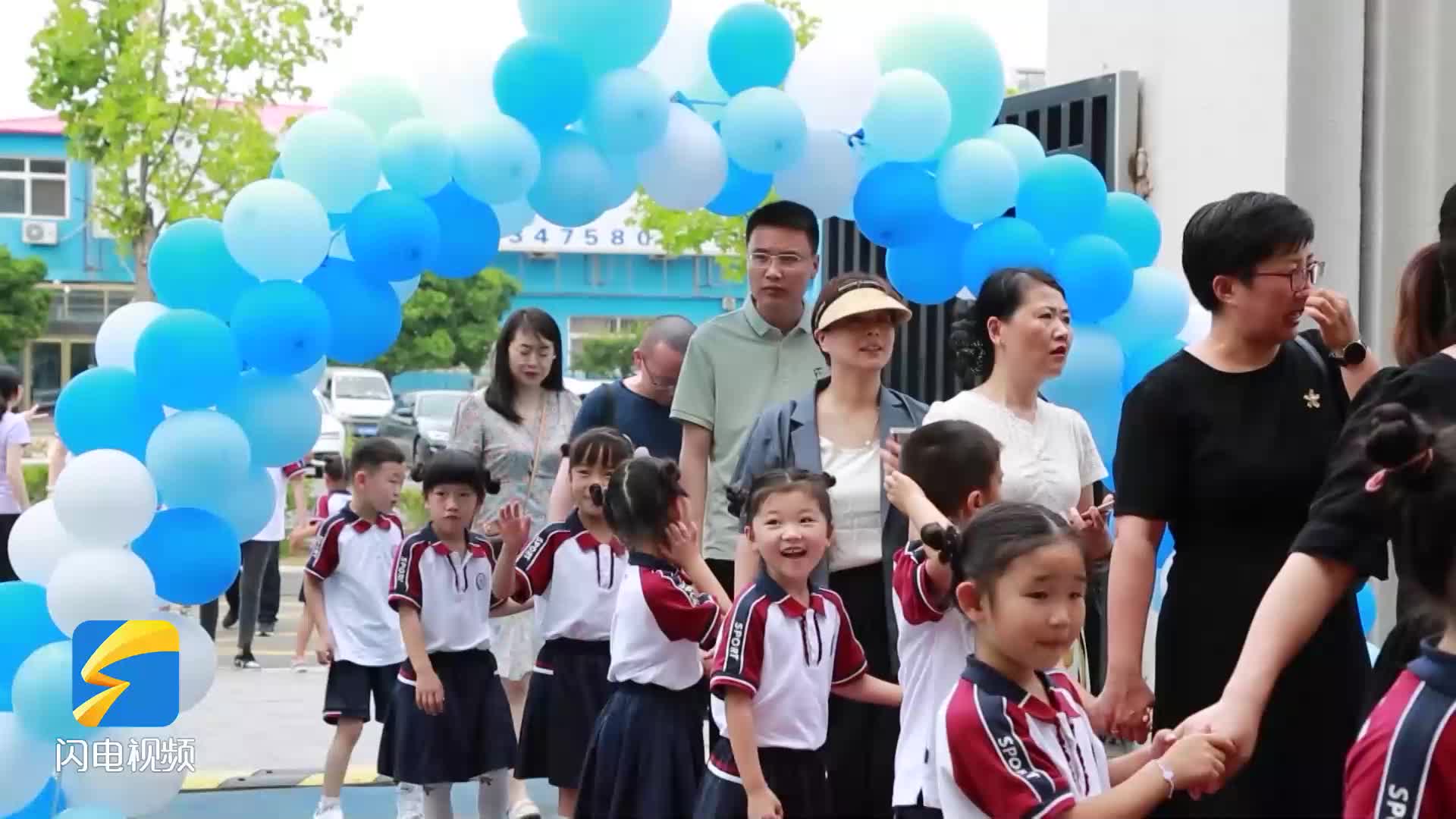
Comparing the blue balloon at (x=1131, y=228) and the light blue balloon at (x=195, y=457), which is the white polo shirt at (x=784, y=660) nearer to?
the light blue balloon at (x=195, y=457)

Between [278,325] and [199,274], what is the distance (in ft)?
1.08

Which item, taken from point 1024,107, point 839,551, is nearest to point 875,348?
point 839,551

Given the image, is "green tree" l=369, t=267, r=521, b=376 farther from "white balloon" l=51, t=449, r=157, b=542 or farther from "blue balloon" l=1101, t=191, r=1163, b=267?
"white balloon" l=51, t=449, r=157, b=542

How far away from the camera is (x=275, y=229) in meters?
4.80

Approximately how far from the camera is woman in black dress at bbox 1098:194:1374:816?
10.4 ft

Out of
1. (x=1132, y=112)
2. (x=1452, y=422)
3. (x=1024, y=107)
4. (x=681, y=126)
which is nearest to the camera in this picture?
(x=1452, y=422)

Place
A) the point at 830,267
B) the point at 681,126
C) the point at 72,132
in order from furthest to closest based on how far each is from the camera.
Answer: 1. the point at 72,132
2. the point at 830,267
3. the point at 681,126

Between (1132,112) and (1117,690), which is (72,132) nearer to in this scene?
(1132,112)

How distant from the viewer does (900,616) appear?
11.9 ft

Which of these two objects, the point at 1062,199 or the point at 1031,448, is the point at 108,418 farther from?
the point at 1062,199

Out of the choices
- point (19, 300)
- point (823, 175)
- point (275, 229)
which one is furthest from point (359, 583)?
point (19, 300)

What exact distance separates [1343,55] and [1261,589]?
11.9 feet

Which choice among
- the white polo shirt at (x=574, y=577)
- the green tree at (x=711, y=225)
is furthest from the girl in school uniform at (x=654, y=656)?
the green tree at (x=711, y=225)

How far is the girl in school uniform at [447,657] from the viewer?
5.43 m
